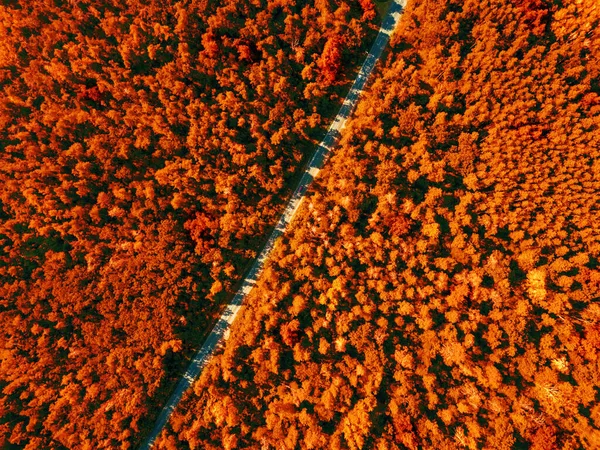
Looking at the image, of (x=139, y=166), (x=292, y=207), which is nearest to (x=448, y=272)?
(x=292, y=207)

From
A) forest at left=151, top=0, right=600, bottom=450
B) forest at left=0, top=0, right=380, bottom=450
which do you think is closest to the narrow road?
forest at left=0, top=0, right=380, bottom=450

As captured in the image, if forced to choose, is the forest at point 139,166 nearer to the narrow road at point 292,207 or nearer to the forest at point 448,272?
the narrow road at point 292,207

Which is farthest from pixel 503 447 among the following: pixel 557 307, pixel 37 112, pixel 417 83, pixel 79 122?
pixel 37 112

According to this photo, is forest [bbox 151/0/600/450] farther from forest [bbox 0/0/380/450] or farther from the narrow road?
forest [bbox 0/0/380/450]

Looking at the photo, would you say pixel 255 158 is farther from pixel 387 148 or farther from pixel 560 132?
pixel 560 132

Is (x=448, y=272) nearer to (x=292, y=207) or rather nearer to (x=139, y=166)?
(x=292, y=207)

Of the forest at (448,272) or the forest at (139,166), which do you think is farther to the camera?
the forest at (139,166)

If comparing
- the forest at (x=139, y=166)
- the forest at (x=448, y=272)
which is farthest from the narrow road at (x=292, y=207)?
the forest at (x=448, y=272)
